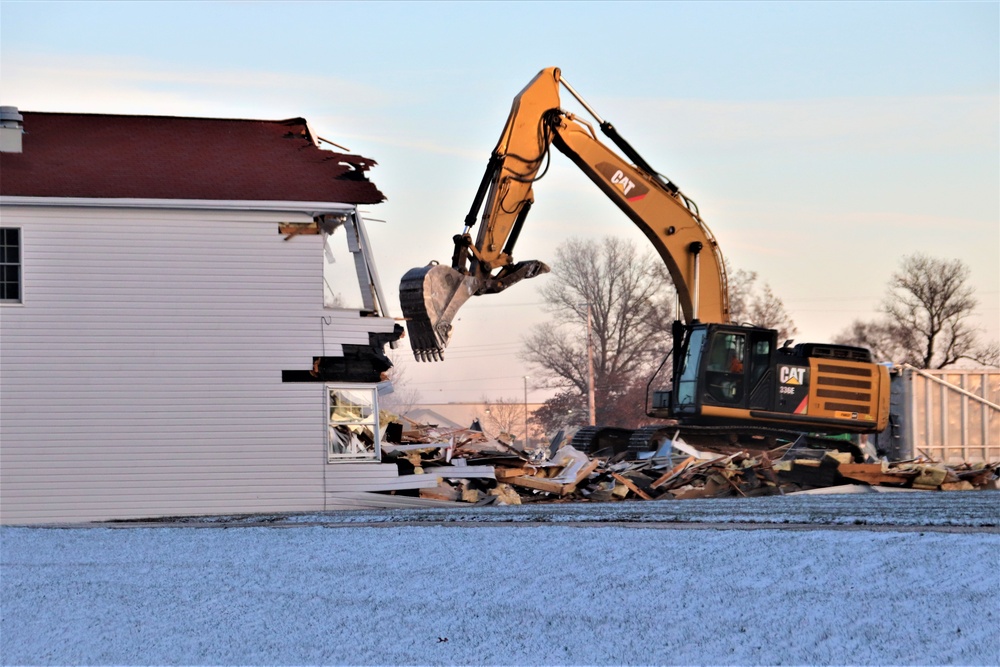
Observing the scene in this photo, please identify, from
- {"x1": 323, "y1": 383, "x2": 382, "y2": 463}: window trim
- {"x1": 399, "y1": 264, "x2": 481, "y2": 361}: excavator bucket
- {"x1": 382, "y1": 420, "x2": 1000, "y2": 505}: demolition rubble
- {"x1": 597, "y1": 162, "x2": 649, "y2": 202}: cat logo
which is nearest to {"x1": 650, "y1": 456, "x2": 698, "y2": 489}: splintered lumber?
{"x1": 382, "y1": 420, "x2": 1000, "y2": 505}: demolition rubble

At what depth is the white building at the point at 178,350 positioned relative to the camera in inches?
758

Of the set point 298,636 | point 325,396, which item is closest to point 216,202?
point 325,396

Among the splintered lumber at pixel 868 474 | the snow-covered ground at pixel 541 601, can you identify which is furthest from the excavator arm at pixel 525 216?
the snow-covered ground at pixel 541 601

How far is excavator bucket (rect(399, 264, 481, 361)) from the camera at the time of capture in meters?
19.1

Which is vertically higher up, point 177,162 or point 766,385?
point 177,162

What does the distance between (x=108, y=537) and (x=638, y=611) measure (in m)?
7.58

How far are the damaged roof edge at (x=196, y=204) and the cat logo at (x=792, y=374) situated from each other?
8.77 metres

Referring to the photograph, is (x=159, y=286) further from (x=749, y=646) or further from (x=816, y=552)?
(x=749, y=646)

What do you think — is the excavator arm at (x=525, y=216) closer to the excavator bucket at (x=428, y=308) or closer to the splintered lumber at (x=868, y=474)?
the excavator bucket at (x=428, y=308)

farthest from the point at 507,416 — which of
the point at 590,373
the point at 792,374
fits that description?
the point at 792,374

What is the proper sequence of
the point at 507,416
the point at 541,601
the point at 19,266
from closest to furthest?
the point at 541,601, the point at 19,266, the point at 507,416

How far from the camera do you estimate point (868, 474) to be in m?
19.0

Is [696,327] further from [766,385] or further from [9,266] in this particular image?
[9,266]

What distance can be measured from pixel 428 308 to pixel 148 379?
4.53 metres
